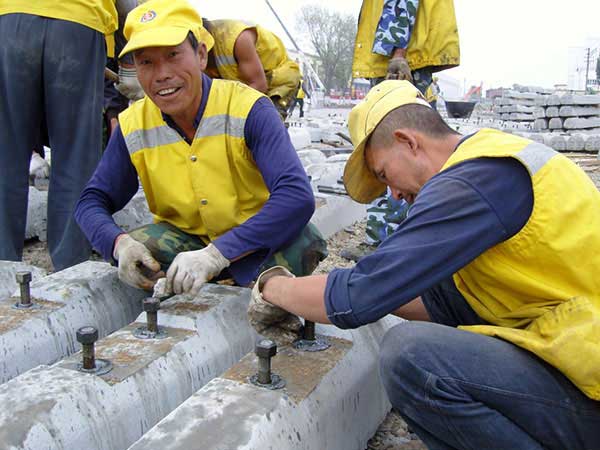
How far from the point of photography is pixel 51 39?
291cm

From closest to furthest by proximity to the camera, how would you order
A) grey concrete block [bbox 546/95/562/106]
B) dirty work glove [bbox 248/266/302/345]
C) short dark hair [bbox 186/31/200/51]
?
1. dirty work glove [bbox 248/266/302/345]
2. short dark hair [bbox 186/31/200/51]
3. grey concrete block [bbox 546/95/562/106]

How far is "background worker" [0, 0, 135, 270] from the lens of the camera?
9.48 feet

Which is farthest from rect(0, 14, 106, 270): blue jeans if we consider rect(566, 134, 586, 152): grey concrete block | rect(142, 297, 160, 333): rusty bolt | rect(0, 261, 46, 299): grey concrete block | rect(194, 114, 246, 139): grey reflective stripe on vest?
rect(566, 134, 586, 152): grey concrete block

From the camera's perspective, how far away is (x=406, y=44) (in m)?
3.62

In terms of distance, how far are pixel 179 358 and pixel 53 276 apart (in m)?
0.81

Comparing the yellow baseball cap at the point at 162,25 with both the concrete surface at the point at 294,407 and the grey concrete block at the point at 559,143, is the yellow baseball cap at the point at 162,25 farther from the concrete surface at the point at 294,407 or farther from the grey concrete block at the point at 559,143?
the grey concrete block at the point at 559,143

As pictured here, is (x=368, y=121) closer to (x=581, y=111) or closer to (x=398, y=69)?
(x=398, y=69)

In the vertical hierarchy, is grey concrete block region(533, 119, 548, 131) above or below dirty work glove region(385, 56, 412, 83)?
below

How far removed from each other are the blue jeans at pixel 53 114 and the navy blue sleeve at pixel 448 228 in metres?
2.08

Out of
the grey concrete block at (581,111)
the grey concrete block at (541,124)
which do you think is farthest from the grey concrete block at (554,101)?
the grey concrete block at (541,124)

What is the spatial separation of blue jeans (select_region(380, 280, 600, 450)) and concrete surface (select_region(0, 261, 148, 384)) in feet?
3.94

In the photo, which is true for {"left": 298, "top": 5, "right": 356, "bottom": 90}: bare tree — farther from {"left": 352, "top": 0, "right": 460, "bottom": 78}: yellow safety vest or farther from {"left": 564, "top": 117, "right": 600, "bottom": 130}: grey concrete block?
{"left": 352, "top": 0, "right": 460, "bottom": 78}: yellow safety vest

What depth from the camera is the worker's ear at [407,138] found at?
1.57 m

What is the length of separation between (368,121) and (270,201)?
64cm
